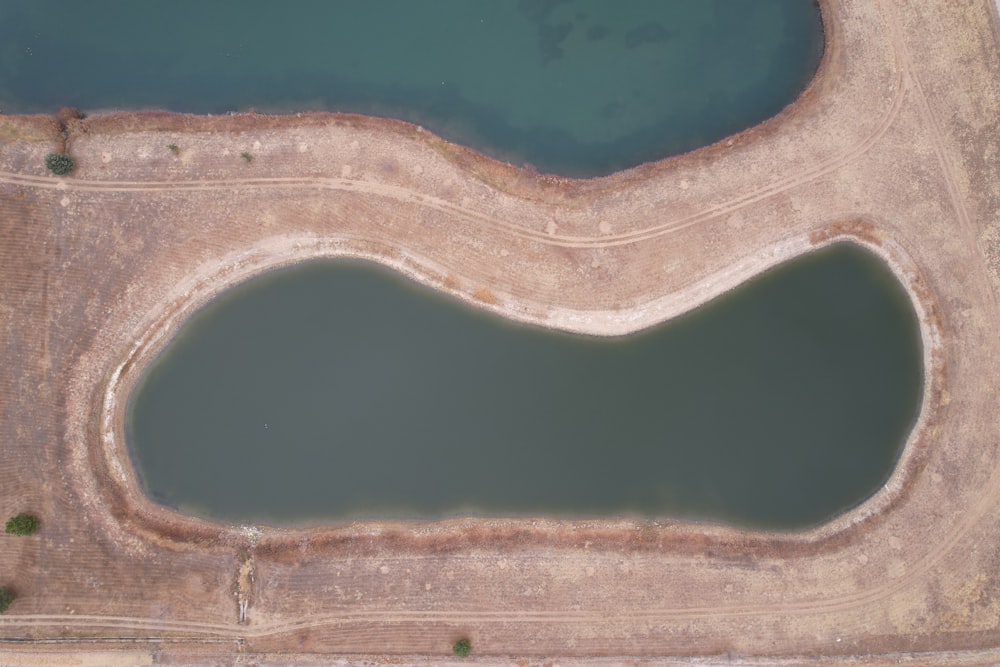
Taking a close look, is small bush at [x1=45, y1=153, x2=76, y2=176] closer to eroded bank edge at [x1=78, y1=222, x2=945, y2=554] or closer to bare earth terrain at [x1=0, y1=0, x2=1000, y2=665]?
bare earth terrain at [x1=0, y1=0, x2=1000, y2=665]

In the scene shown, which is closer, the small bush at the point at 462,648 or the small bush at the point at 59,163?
the small bush at the point at 462,648

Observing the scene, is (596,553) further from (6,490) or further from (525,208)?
(6,490)

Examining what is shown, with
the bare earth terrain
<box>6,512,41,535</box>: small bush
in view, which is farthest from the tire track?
<box>6,512,41,535</box>: small bush

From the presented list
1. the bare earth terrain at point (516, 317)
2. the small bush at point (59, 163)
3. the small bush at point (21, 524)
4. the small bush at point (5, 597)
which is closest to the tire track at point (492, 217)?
the bare earth terrain at point (516, 317)

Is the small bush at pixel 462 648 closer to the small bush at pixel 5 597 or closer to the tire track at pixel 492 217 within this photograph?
the tire track at pixel 492 217

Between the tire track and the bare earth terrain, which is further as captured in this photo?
the tire track

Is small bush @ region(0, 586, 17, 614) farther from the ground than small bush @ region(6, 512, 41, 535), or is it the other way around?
small bush @ region(6, 512, 41, 535)
